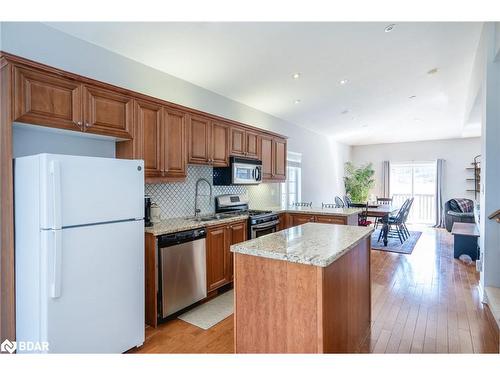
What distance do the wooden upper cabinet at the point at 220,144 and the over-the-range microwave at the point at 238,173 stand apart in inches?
4.9

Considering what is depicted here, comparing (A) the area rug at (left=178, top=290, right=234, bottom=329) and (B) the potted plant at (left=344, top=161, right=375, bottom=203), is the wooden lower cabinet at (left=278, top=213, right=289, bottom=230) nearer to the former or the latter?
(A) the area rug at (left=178, top=290, right=234, bottom=329)

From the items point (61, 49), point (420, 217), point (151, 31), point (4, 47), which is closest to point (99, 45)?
point (61, 49)

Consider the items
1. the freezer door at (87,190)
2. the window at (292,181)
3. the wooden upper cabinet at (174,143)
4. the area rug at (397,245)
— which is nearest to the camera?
the freezer door at (87,190)

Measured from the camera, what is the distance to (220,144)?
3.70m

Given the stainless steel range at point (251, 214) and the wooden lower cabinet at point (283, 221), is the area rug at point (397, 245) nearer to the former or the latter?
the wooden lower cabinet at point (283, 221)

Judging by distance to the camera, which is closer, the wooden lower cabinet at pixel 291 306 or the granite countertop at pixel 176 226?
the wooden lower cabinet at pixel 291 306

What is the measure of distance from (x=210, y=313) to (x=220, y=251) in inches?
26.2

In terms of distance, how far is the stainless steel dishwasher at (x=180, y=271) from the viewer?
2.62m

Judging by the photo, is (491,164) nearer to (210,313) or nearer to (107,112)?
(210,313)

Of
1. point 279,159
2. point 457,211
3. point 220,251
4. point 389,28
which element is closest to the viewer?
point 389,28

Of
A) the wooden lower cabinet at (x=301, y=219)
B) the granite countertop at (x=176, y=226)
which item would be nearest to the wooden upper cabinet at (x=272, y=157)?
the wooden lower cabinet at (x=301, y=219)

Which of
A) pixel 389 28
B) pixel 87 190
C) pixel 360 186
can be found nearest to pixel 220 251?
pixel 87 190
